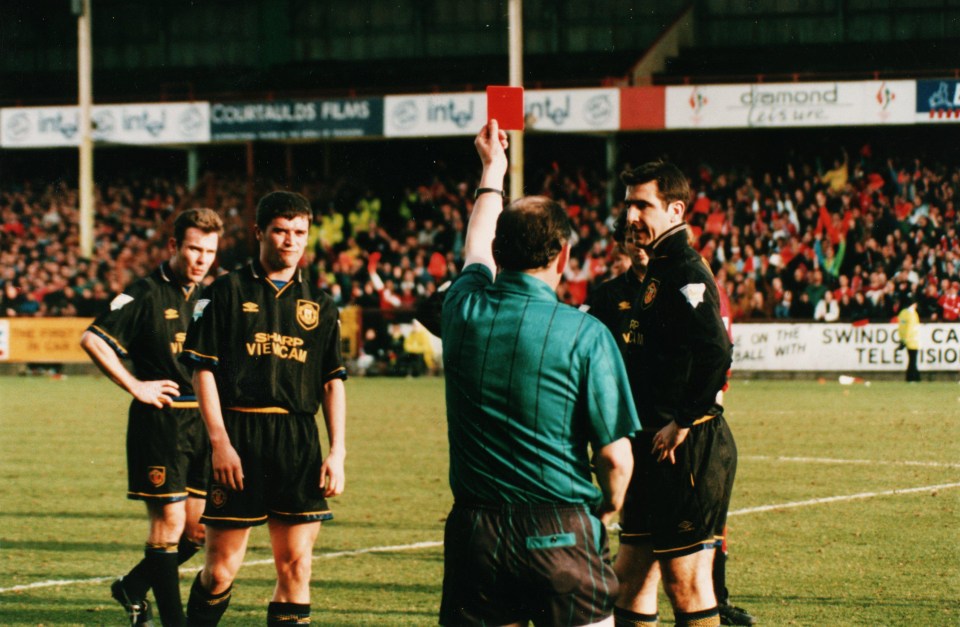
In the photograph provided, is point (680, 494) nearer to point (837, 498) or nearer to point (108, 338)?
point (108, 338)

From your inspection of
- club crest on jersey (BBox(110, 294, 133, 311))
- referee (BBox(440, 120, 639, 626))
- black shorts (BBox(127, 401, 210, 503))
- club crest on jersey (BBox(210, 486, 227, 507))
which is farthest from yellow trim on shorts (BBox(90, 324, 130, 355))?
referee (BBox(440, 120, 639, 626))

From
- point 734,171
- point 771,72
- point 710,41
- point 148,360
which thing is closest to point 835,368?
point 734,171

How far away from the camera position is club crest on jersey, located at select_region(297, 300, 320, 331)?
5.82m

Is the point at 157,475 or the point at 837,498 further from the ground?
the point at 157,475

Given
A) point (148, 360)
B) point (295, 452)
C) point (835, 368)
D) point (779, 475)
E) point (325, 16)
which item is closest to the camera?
point (295, 452)

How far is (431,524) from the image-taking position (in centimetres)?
999

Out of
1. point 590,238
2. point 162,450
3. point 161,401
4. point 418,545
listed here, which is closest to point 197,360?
point 161,401

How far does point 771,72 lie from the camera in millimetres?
34688

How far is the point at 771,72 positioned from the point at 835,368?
12.1m

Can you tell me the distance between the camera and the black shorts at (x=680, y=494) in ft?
17.3

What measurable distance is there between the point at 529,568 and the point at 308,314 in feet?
7.59

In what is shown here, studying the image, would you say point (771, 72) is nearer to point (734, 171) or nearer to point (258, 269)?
point (734, 171)

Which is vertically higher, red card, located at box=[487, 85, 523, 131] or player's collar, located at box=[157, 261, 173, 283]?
red card, located at box=[487, 85, 523, 131]

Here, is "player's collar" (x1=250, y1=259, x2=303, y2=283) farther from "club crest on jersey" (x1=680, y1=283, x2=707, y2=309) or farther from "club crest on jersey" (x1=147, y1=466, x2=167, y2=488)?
"club crest on jersey" (x1=680, y1=283, x2=707, y2=309)
